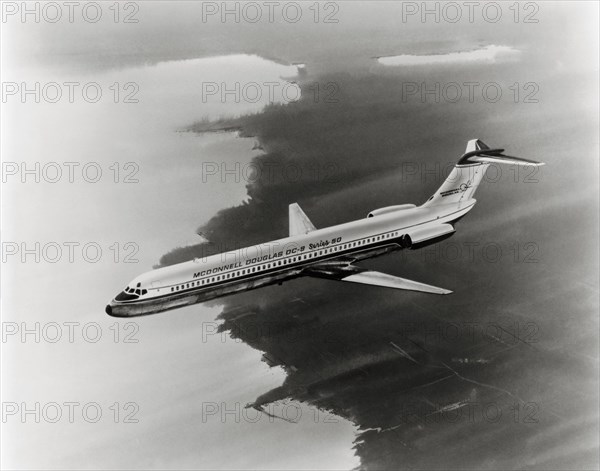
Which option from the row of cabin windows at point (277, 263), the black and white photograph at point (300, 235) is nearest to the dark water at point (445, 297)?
the black and white photograph at point (300, 235)

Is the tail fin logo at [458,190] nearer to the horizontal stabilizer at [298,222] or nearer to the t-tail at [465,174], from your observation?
the t-tail at [465,174]

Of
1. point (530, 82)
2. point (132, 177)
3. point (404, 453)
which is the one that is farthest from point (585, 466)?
point (132, 177)

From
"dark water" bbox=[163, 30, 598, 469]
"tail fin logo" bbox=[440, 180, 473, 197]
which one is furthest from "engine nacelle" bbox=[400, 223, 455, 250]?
"tail fin logo" bbox=[440, 180, 473, 197]

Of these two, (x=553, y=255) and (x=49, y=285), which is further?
(x=553, y=255)

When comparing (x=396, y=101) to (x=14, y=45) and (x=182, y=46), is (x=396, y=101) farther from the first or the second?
(x=14, y=45)

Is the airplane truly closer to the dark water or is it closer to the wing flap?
the wing flap
